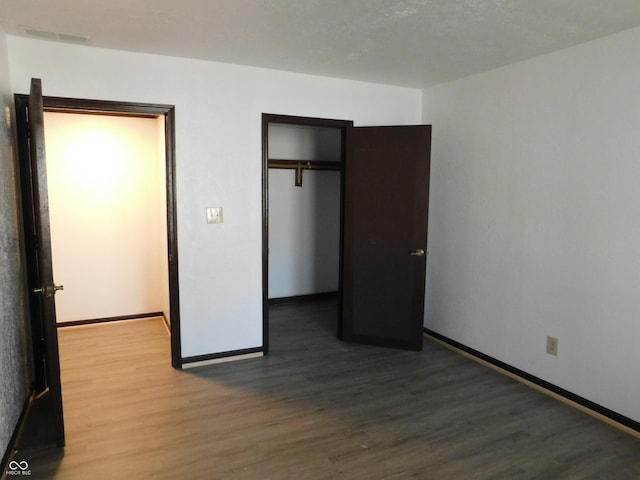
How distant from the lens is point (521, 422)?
101 inches

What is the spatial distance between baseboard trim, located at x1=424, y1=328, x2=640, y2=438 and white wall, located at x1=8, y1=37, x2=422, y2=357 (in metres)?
1.73

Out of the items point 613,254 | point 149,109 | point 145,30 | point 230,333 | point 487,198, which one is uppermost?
point 145,30

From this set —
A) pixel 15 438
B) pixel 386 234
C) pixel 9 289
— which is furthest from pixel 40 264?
pixel 386 234

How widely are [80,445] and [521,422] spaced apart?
2500 millimetres

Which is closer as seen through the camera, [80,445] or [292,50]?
[80,445]

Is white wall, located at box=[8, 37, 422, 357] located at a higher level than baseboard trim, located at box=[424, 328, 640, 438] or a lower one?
higher

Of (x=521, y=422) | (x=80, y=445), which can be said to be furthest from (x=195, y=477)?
(x=521, y=422)

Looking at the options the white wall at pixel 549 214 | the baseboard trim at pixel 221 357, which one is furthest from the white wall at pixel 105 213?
the white wall at pixel 549 214

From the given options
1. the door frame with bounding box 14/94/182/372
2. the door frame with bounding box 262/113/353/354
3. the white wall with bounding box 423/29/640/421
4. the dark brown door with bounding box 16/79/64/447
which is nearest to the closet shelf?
the door frame with bounding box 262/113/353/354

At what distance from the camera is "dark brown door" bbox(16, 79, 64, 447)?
6.97 feet

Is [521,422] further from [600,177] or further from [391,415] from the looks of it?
[600,177]

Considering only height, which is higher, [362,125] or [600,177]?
[362,125]

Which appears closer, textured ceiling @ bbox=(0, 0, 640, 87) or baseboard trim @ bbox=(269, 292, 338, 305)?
textured ceiling @ bbox=(0, 0, 640, 87)

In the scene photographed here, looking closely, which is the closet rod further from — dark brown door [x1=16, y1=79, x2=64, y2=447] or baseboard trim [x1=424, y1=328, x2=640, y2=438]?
dark brown door [x1=16, y1=79, x2=64, y2=447]
